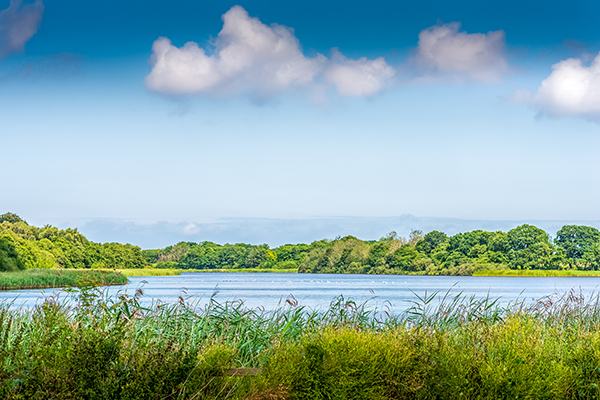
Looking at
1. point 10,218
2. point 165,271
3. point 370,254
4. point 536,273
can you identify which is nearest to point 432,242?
point 370,254

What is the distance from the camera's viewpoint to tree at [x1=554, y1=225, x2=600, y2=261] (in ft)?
341

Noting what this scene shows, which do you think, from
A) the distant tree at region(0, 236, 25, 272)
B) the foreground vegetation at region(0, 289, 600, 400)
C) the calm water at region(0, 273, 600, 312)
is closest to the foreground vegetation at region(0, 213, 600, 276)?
the distant tree at region(0, 236, 25, 272)

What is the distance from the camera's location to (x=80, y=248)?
96.3 metres

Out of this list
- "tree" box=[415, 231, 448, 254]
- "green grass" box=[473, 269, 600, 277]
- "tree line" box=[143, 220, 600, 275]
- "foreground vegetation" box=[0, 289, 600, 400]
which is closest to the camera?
"foreground vegetation" box=[0, 289, 600, 400]

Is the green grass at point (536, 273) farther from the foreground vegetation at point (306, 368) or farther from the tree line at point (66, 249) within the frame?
the foreground vegetation at point (306, 368)

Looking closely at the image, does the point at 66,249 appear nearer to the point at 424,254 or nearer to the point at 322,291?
the point at 322,291

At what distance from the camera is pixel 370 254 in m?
108

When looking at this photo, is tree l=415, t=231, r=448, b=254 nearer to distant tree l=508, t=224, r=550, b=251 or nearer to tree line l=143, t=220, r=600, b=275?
tree line l=143, t=220, r=600, b=275

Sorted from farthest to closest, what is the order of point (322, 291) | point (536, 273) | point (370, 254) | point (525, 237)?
point (370, 254)
point (525, 237)
point (536, 273)
point (322, 291)

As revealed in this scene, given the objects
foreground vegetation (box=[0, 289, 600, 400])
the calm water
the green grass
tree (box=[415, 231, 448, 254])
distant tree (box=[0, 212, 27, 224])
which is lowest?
the green grass

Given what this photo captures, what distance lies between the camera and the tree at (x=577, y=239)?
103938mm

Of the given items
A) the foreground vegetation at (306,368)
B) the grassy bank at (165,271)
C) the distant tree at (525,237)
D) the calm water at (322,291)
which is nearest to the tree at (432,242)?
the distant tree at (525,237)

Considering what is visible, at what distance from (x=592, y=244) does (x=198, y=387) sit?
372 ft

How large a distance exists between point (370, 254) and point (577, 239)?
130 feet
